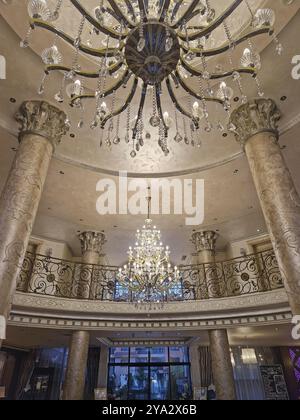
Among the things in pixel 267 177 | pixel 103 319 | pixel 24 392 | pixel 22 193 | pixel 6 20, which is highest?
pixel 6 20

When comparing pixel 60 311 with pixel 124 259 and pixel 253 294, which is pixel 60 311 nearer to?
pixel 253 294

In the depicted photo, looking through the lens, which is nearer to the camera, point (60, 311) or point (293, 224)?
point (293, 224)

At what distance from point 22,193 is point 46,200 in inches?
210

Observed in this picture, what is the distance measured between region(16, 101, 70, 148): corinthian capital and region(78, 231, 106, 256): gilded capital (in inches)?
241

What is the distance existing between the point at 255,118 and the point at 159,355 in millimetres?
12058

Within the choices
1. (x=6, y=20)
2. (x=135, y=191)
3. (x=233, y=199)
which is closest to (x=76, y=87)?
(x=6, y=20)

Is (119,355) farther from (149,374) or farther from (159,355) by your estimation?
(159,355)

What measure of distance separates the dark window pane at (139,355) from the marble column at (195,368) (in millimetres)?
2199

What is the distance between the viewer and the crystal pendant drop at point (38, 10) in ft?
9.50

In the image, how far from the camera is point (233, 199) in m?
9.75

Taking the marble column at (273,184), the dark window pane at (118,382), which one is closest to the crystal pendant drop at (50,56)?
the marble column at (273,184)

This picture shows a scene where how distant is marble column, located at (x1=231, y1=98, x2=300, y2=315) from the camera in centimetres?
392

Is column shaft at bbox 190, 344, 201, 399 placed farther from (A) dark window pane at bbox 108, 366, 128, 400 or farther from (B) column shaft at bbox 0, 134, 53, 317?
(B) column shaft at bbox 0, 134, 53, 317

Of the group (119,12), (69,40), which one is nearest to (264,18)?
(119,12)
